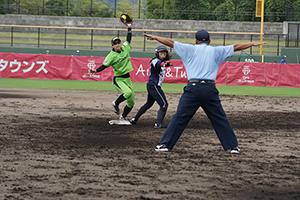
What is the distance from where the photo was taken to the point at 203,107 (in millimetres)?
7484

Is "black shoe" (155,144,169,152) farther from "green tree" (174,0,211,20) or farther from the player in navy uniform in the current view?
"green tree" (174,0,211,20)

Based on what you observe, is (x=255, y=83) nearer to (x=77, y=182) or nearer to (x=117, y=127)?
(x=117, y=127)

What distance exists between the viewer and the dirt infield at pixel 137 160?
17.4 feet

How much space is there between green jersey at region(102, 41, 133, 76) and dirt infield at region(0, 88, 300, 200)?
1446mm

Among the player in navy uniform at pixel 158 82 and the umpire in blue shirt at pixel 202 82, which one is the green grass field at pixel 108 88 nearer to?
the player in navy uniform at pixel 158 82

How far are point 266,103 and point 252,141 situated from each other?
30.5ft

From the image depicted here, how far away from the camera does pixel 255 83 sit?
29.4m

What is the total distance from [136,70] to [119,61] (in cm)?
1793

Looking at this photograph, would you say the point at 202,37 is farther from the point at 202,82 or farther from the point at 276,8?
the point at 276,8

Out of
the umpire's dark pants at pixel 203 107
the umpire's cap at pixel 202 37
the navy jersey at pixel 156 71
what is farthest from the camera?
the navy jersey at pixel 156 71

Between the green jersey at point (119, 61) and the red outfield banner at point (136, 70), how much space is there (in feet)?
56.8

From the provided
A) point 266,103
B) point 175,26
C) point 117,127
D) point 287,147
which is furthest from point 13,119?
point 175,26

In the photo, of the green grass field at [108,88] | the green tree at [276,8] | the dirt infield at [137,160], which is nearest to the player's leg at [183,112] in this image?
the dirt infield at [137,160]

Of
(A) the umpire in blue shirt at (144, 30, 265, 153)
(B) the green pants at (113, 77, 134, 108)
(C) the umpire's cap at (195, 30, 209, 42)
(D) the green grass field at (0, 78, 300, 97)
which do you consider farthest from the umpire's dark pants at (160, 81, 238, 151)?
(D) the green grass field at (0, 78, 300, 97)
